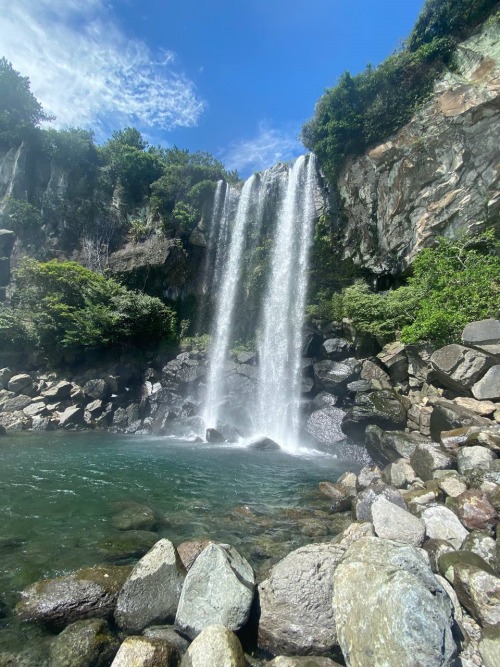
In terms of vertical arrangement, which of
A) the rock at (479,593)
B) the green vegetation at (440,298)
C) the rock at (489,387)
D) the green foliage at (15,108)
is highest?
the green foliage at (15,108)

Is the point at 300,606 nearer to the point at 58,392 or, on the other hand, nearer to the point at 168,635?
the point at 168,635

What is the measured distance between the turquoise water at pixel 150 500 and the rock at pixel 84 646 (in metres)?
0.90

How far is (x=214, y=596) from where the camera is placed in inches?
150

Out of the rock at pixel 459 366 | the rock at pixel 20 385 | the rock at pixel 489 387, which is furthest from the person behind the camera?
the rock at pixel 20 385

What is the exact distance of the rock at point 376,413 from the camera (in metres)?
12.2

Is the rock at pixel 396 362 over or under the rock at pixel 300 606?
over

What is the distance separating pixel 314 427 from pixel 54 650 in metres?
12.9

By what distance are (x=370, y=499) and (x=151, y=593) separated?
14.9 feet

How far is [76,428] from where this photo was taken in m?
18.4

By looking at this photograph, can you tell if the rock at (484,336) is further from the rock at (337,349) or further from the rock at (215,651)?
the rock at (215,651)

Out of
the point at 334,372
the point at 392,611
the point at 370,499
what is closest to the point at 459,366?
the point at 370,499

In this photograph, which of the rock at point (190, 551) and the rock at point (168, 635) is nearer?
the rock at point (168, 635)

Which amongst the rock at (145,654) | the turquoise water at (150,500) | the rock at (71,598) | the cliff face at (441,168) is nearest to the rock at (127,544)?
the turquoise water at (150,500)

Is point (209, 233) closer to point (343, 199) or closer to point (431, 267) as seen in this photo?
point (343, 199)
